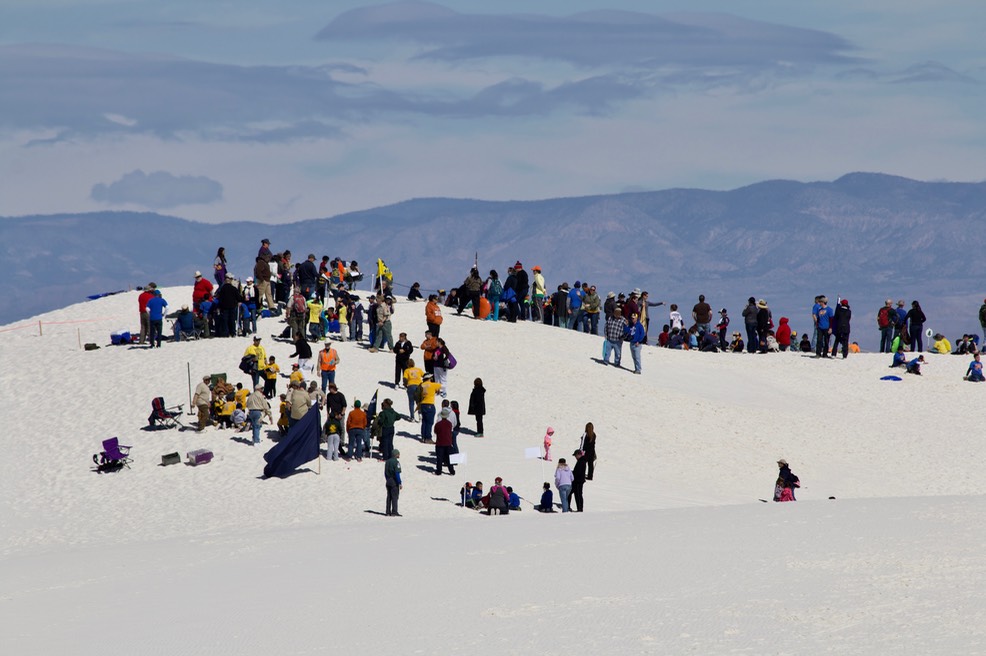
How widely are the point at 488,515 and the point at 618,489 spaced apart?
3.87 m

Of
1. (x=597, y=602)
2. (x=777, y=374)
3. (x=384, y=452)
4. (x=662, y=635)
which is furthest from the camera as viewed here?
(x=777, y=374)

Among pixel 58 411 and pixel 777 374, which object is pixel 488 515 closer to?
pixel 58 411

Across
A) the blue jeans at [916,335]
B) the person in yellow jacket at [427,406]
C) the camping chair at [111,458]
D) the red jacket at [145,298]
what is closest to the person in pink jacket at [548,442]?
the person in yellow jacket at [427,406]

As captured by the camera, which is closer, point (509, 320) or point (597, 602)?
point (597, 602)

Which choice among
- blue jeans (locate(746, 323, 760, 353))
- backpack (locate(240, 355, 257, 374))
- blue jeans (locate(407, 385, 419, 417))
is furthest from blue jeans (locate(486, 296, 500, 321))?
backpack (locate(240, 355, 257, 374))

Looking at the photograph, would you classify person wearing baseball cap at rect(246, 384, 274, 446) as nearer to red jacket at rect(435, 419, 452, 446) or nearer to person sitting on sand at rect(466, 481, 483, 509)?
red jacket at rect(435, 419, 452, 446)

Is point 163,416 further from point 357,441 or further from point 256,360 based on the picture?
point 357,441

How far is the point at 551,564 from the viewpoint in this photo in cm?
1777

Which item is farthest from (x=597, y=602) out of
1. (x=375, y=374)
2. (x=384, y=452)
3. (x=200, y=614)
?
(x=375, y=374)

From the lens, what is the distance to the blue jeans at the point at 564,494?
24.5m

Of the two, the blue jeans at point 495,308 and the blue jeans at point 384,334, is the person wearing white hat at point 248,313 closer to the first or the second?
Answer: the blue jeans at point 384,334

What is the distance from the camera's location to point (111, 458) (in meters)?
27.1

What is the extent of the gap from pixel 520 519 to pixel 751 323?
68.3 ft

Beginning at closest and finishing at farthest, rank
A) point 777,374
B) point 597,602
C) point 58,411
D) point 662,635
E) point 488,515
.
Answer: point 662,635, point 597,602, point 488,515, point 58,411, point 777,374
